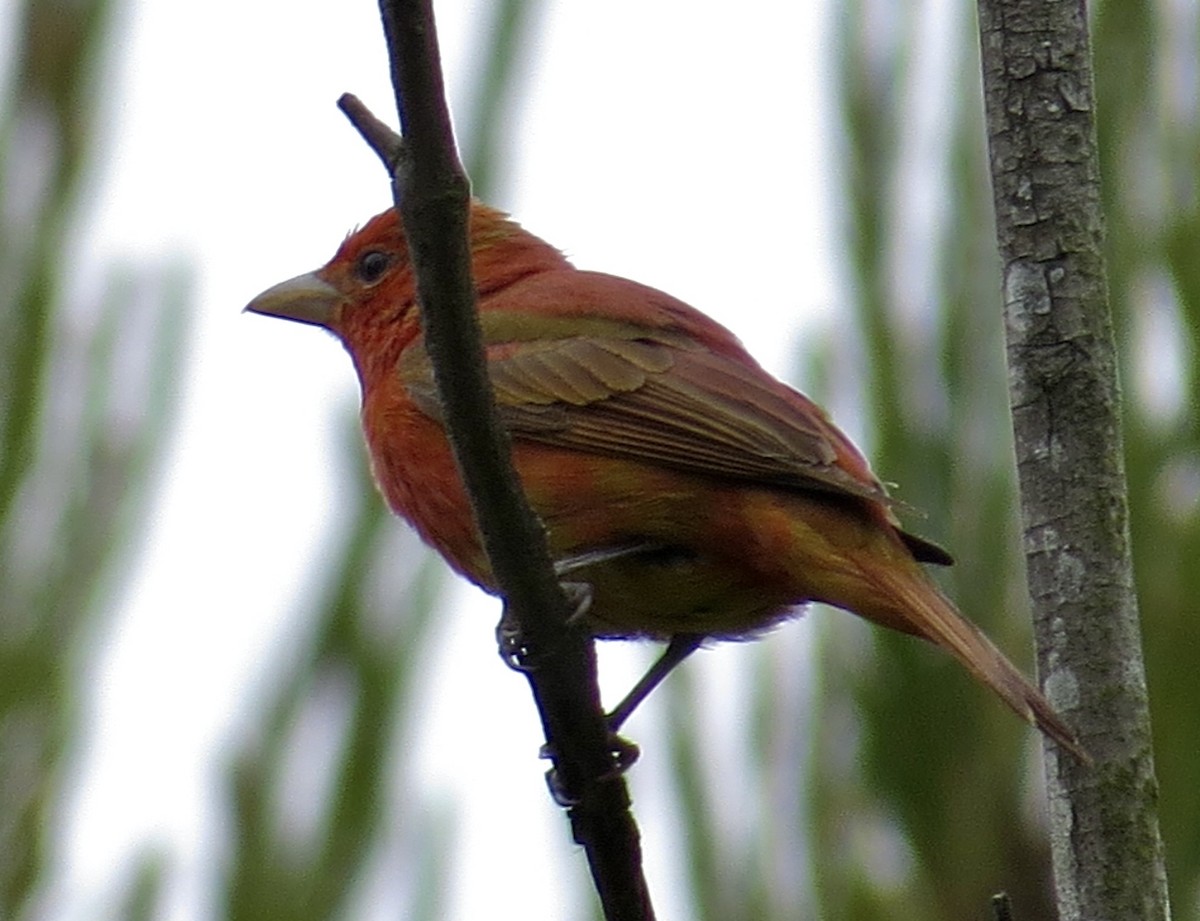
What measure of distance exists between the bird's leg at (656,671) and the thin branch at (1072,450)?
4.96ft

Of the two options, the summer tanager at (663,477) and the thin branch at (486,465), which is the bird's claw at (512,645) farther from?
the summer tanager at (663,477)

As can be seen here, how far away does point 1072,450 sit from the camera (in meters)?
2.53

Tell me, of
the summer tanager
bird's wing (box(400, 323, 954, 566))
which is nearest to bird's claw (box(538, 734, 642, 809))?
the summer tanager

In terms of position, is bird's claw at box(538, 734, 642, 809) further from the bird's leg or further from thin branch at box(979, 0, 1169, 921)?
thin branch at box(979, 0, 1169, 921)

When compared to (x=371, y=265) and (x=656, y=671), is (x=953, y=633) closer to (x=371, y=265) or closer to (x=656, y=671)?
(x=656, y=671)

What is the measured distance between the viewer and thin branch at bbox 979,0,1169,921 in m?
2.42

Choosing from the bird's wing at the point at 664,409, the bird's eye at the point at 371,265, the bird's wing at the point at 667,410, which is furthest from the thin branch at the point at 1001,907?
the bird's eye at the point at 371,265

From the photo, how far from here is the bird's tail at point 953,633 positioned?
2.50 m

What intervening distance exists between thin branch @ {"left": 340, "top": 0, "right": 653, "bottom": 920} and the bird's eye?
7.83 feet

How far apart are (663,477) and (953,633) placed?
91 cm

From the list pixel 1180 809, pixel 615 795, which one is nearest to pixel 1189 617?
pixel 1180 809

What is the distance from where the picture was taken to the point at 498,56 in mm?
4027

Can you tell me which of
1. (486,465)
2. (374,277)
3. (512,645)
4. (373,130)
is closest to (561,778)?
(512,645)

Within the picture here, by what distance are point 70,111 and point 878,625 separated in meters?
1.76
